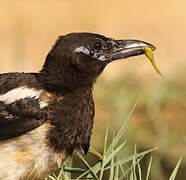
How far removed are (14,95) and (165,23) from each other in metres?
4.94

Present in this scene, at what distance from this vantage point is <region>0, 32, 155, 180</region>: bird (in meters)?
4.61

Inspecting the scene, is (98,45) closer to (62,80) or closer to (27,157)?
(62,80)

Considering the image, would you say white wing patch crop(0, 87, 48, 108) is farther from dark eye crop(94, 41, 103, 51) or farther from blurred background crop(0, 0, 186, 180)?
blurred background crop(0, 0, 186, 180)

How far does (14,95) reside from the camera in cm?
471

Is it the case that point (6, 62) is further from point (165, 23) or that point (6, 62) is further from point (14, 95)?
point (14, 95)

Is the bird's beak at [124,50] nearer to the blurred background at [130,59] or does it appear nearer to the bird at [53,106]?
the bird at [53,106]

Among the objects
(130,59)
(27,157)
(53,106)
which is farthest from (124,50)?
(130,59)

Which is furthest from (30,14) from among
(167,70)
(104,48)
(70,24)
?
(104,48)

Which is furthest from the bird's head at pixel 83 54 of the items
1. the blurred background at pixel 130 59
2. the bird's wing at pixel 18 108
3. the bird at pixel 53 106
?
the blurred background at pixel 130 59

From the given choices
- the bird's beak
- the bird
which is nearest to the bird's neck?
the bird

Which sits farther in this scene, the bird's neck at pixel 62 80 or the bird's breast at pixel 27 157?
the bird's neck at pixel 62 80

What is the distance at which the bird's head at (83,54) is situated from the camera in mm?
4906

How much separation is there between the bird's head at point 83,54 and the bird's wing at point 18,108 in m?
0.24

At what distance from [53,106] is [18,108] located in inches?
8.7
